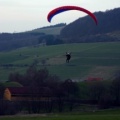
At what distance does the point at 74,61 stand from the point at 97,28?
45290 mm

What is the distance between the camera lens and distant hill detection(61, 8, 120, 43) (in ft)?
455

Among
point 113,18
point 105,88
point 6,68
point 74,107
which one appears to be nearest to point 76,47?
point 6,68

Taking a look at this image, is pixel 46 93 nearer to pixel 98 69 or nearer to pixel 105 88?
pixel 105 88

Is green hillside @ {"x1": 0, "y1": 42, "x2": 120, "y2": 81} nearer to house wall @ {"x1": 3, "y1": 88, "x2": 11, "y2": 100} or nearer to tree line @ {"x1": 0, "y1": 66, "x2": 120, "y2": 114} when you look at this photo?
tree line @ {"x1": 0, "y1": 66, "x2": 120, "y2": 114}

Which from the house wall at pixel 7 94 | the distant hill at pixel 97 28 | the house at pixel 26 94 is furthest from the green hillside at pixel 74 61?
the house wall at pixel 7 94

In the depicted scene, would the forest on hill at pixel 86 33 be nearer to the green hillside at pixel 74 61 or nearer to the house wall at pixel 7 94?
the green hillside at pixel 74 61

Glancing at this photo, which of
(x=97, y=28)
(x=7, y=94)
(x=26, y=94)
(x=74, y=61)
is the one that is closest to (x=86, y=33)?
Answer: (x=97, y=28)

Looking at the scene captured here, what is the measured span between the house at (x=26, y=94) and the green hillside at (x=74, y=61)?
22.2 m

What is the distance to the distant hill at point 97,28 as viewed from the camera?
13862 cm

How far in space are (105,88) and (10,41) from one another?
323 ft

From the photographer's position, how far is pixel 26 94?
61.8 meters

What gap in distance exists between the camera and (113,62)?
95.2m

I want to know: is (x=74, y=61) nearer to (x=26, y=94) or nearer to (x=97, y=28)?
(x=26, y=94)

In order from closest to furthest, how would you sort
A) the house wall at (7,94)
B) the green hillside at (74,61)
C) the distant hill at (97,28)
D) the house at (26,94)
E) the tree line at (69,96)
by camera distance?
1. the tree line at (69,96)
2. the house at (26,94)
3. the house wall at (7,94)
4. the green hillside at (74,61)
5. the distant hill at (97,28)
